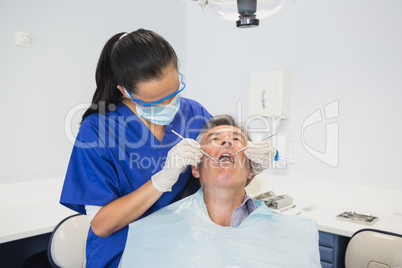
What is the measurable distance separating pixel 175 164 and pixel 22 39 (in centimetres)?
149

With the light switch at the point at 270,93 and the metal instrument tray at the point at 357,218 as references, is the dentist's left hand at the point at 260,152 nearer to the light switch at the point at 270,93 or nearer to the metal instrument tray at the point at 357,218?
the metal instrument tray at the point at 357,218

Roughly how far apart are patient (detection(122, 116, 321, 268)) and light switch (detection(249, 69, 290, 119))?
993 mm

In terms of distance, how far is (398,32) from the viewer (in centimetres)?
200

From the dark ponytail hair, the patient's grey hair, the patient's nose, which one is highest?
the dark ponytail hair

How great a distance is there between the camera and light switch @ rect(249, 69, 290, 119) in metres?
2.33

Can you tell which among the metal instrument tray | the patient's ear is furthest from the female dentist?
the metal instrument tray

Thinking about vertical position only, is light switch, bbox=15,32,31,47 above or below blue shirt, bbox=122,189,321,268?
above

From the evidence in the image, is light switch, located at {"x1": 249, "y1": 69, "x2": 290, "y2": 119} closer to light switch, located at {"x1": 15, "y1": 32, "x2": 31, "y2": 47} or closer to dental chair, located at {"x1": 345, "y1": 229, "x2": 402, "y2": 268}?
dental chair, located at {"x1": 345, "y1": 229, "x2": 402, "y2": 268}

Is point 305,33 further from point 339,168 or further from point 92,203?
point 92,203

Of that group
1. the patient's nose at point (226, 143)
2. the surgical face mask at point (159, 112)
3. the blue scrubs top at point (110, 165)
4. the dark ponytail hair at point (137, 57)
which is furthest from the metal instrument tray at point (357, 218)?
the dark ponytail hair at point (137, 57)

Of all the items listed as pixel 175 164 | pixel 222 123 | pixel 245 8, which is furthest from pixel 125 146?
pixel 245 8

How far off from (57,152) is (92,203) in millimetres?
1309

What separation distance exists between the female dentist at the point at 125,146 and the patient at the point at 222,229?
9 cm

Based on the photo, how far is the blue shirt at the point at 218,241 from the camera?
3.63 ft
